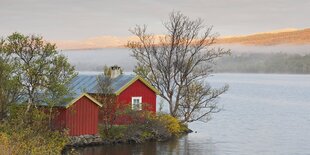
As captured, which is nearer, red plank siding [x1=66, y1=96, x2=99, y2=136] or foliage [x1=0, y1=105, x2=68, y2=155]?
foliage [x1=0, y1=105, x2=68, y2=155]

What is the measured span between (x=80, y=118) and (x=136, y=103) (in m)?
8.09

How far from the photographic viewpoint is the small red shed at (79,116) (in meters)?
38.6

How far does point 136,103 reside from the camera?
4662 centimetres

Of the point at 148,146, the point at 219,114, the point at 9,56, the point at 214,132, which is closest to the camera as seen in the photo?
the point at 9,56

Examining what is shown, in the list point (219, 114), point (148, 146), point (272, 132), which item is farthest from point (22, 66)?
point (219, 114)

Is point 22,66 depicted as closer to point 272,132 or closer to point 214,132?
point 214,132

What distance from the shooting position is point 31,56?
3597 cm

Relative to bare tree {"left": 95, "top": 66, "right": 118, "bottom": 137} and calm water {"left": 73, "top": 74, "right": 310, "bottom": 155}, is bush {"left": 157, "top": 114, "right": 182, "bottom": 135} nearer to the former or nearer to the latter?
calm water {"left": 73, "top": 74, "right": 310, "bottom": 155}

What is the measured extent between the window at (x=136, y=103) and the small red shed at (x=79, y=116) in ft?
15.1

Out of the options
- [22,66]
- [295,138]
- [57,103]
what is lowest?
[295,138]

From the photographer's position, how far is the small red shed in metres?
38.6

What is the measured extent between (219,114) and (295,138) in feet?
95.1

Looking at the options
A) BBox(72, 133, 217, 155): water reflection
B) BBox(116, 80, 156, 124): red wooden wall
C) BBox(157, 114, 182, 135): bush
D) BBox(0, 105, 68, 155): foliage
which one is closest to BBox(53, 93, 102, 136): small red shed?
BBox(0, 105, 68, 155): foliage

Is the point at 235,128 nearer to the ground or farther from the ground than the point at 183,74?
nearer to the ground
